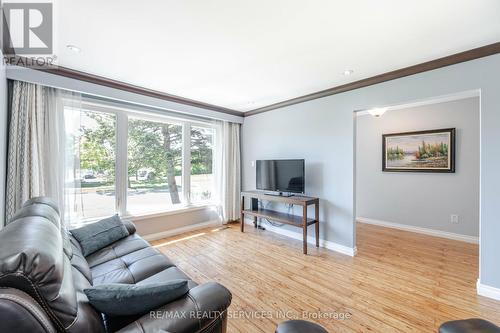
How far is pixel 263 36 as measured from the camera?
203 centimetres

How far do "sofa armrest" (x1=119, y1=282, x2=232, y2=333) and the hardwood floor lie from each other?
834 millimetres

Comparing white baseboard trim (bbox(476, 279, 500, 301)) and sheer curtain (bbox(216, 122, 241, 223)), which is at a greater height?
sheer curtain (bbox(216, 122, 241, 223))

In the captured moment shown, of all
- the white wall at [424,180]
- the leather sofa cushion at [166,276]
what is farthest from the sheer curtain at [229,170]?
the leather sofa cushion at [166,276]

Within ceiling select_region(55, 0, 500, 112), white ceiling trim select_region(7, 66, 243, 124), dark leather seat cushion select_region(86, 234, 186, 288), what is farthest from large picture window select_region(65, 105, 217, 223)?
dark leather seat cushion select_region(86, 234, 186, 288)

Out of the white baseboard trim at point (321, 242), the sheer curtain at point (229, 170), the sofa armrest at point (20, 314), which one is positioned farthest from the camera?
the sheer curtain at point (229, 170)

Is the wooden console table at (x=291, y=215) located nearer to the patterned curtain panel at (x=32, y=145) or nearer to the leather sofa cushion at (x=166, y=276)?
the leather sofa cushion at (x=166, y=276)

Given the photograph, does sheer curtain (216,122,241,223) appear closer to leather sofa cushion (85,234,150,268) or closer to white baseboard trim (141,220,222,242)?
white baseboard trim (141,220,222,242)

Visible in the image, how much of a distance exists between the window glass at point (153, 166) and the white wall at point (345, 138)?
153 centimetres

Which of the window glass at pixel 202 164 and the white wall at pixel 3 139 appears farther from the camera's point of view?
the window glass at pixel 202 164

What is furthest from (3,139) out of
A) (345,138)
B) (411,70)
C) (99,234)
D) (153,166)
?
(411,70)

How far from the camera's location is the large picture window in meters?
3.10

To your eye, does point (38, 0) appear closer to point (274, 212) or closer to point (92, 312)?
point (92, 312)

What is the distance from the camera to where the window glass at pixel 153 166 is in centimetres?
371

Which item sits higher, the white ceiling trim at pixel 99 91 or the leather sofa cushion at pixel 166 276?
the white ceiling trim at pixel 99 91
